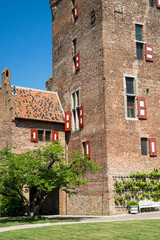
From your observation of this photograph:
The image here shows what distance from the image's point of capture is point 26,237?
34.8 feet

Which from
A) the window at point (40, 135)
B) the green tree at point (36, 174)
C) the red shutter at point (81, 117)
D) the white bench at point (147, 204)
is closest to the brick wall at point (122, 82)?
the white bench at point (147, 204)

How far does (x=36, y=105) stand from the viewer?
25.8 meters

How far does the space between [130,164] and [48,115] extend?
8.43 meters

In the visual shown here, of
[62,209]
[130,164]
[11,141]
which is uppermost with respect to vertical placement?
[11,141]

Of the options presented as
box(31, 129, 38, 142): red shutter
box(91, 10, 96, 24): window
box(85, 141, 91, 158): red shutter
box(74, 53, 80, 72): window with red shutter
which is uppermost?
box(91, 10, 96, 24): window

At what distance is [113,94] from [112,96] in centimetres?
17

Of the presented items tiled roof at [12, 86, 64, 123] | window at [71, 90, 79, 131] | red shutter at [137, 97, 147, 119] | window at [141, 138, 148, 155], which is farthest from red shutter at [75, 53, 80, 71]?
window at [141, 138, 148, 155]

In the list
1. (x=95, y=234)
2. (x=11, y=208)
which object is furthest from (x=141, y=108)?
(x=95, y=234)

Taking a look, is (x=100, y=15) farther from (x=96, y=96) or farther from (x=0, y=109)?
(x=0, y=109)

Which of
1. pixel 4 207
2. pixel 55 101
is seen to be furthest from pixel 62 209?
pixel 55 101

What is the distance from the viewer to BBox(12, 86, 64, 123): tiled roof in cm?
2462

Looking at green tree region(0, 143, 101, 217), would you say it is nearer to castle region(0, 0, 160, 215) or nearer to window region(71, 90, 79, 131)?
castle region(0, 0, 160, 215)

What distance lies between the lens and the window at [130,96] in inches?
872

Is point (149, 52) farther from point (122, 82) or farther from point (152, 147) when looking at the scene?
point (152, 147)
